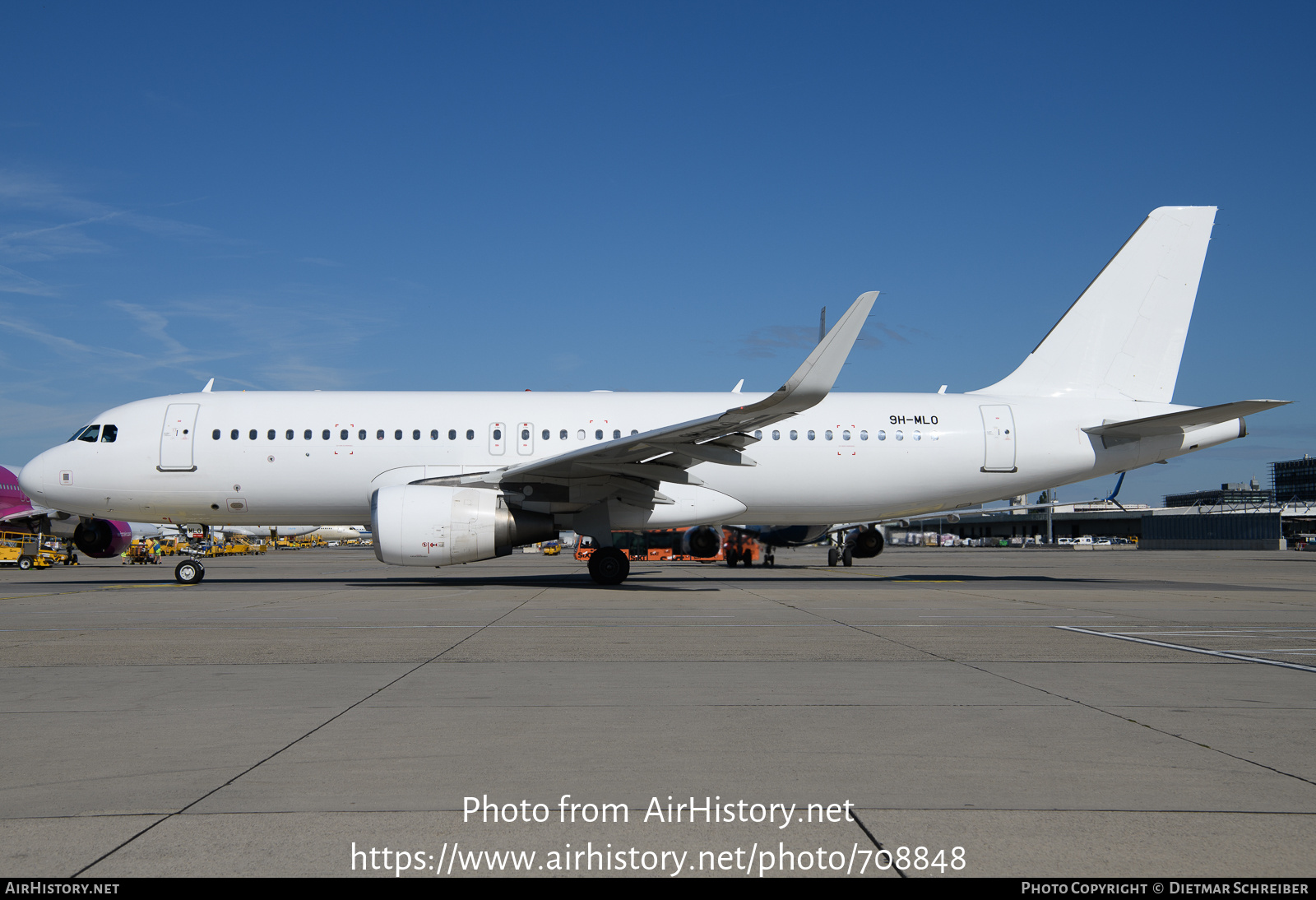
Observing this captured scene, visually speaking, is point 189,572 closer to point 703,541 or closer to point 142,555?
point 703,541

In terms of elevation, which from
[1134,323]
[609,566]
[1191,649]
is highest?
[1134,323]

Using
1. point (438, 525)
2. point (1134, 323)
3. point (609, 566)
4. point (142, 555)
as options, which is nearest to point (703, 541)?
point (609, 566)

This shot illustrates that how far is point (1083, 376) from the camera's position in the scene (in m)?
21.2

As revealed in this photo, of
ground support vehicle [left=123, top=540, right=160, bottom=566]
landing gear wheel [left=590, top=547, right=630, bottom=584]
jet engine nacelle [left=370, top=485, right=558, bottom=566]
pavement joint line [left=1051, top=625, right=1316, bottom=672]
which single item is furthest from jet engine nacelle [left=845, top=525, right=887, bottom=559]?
ground support vehicle [left=123, top=540, right=160, bottom=566]

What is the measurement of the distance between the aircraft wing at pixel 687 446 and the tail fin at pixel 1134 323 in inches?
316

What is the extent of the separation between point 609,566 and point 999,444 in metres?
9.23

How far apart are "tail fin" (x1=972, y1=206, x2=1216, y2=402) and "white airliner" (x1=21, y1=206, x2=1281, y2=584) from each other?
0.13 ft

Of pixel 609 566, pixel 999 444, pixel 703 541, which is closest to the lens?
pixel 609 566

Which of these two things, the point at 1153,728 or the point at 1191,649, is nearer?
the point at 1153,728

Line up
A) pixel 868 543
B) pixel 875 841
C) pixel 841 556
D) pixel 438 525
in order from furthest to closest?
pixel 841 556 < pixel 868 543 < pixel 438 525 < pixel 875 841

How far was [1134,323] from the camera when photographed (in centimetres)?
2088

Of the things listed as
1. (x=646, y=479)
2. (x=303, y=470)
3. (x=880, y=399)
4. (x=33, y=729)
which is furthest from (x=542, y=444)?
(x=33, y=729)

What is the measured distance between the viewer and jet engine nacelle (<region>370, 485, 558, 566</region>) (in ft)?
54.5

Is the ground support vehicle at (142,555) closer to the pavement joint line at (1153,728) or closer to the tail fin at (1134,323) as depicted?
the tail fin at (1134,323)
